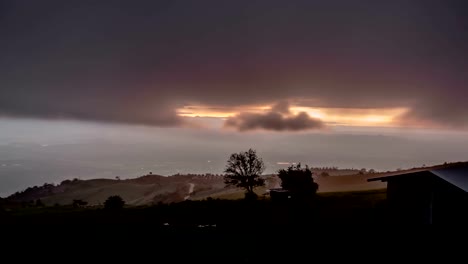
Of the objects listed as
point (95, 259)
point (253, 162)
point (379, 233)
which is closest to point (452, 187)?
point (379, 233)

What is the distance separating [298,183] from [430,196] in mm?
38204

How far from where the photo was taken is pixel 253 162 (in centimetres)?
8250

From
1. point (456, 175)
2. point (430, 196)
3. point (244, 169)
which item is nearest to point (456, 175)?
point (456, 175)

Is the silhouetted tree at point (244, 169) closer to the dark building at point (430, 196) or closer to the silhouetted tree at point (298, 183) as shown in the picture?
the silhouetted tree at point (298, 183)

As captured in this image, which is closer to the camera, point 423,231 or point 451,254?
point 451,254

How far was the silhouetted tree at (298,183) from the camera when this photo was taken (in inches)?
2830

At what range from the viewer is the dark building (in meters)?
32.5

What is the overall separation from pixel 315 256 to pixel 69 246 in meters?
19.5

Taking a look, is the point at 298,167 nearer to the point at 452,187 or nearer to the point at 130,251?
the point at 452,187

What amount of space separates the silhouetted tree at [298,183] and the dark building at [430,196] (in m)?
32.6

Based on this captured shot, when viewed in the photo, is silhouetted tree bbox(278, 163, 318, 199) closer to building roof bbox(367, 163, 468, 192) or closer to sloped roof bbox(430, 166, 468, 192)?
building roof bbox(367, 163, 468, 192)

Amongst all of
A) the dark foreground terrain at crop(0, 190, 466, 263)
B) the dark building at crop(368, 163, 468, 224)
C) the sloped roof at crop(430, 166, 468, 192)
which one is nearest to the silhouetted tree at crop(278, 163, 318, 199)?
the dark foreground terrain at crop(0, 190, 466, 263)

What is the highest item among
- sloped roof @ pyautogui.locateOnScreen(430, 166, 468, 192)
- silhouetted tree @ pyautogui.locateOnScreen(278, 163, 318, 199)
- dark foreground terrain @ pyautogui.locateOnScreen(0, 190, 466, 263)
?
sloped roof @ pyautogui.locateOnScreen(430, 166, 468, 192)

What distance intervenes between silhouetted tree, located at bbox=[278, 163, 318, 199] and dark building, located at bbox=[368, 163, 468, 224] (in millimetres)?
32605
